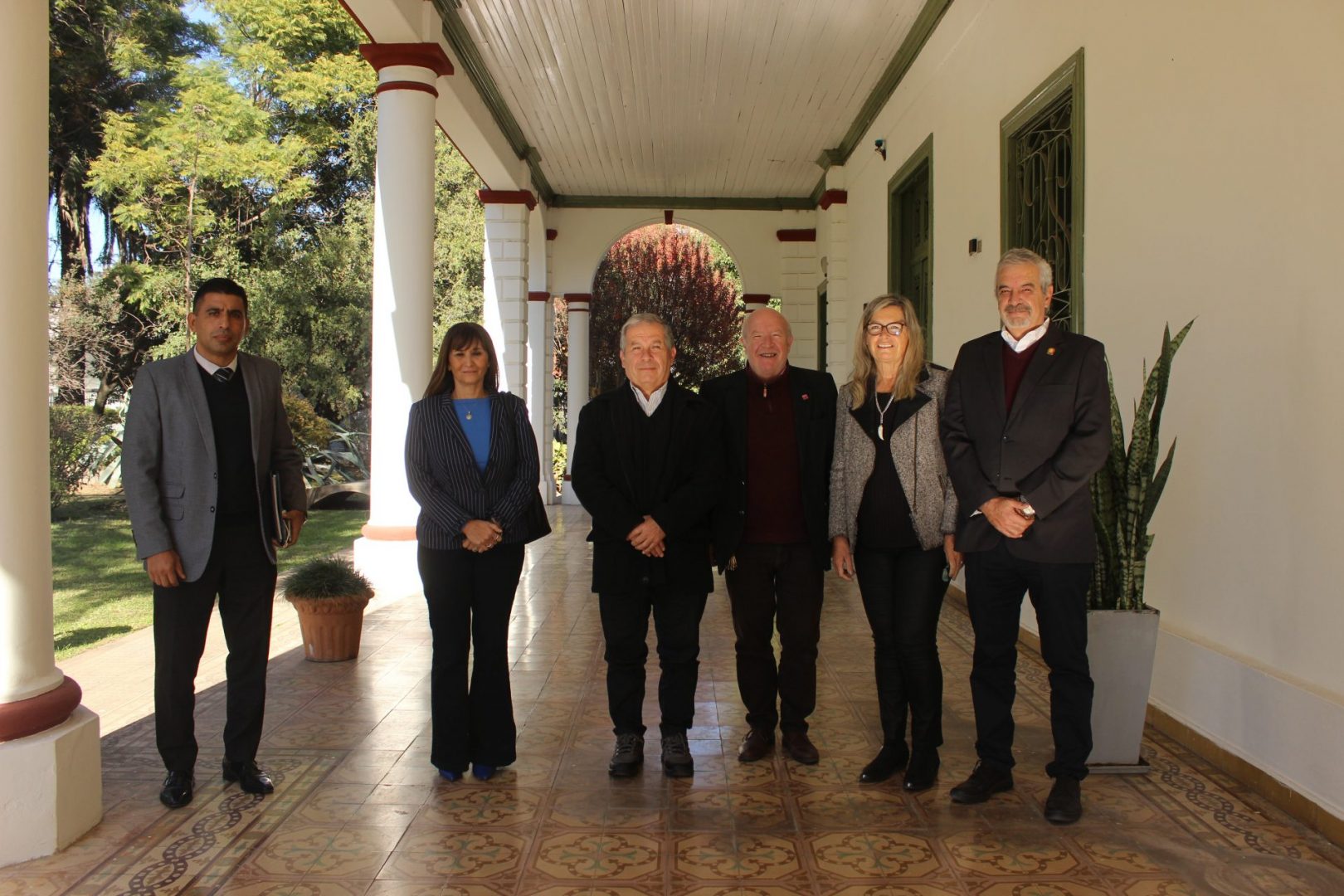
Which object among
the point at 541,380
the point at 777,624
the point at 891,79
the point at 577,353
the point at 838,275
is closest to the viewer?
the point at 777,624

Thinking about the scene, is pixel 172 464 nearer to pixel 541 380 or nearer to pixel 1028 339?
pixel 1028 339

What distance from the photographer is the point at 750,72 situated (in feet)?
31.6

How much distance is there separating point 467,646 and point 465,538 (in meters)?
0.39

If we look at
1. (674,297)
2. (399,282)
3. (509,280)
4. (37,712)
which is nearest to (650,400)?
(37,712)

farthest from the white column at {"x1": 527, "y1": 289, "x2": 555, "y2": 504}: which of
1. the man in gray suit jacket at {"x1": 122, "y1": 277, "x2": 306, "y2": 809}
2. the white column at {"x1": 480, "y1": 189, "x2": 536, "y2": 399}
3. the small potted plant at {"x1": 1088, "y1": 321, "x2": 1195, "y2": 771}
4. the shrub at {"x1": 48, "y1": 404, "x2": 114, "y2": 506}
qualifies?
the small potted plant at {"x1": 1088, "y1": 321, "x2": 1195, "y2": 771}

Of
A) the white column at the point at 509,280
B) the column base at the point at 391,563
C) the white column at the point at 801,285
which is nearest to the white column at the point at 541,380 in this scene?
the white column at the point at 509,280

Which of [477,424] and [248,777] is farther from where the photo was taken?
[477,424]

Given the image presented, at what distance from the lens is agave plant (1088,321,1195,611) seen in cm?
361

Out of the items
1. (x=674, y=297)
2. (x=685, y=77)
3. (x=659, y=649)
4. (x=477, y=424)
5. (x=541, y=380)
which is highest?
(x=674, y=297)

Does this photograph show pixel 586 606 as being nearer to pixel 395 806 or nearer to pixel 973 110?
pixel 395 806

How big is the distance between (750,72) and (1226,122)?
6.34 meters

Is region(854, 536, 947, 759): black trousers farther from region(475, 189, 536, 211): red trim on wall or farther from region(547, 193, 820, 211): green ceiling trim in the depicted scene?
region(547, 193, 820, 211): green ceiling trim

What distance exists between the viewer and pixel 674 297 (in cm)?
2716

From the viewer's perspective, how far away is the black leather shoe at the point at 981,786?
340 cm
